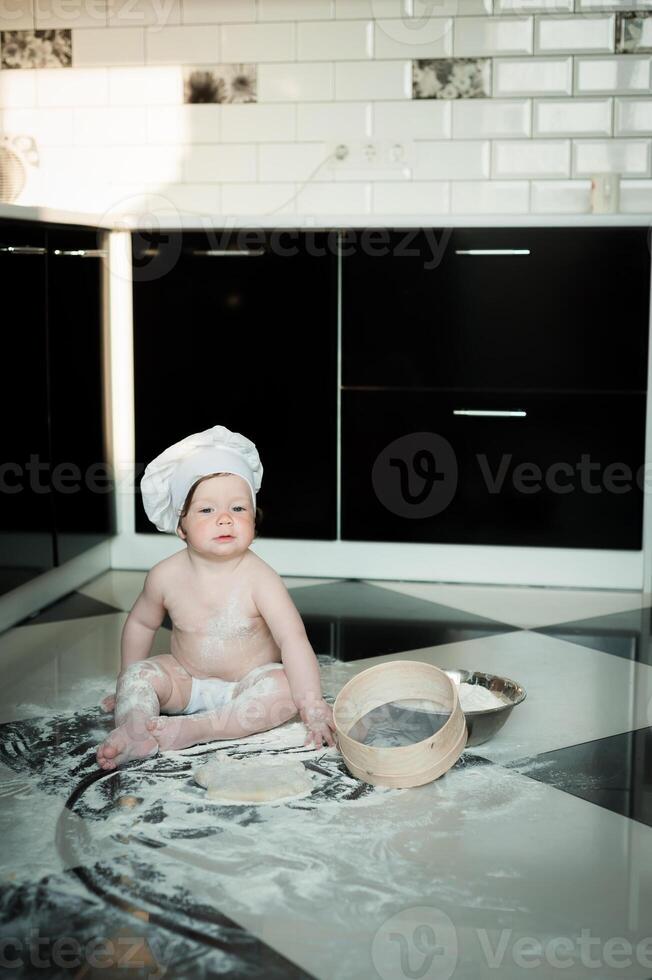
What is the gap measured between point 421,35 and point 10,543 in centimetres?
194

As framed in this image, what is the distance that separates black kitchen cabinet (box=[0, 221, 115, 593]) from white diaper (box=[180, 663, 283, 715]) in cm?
64

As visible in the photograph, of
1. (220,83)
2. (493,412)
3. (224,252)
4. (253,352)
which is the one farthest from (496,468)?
(220,83)

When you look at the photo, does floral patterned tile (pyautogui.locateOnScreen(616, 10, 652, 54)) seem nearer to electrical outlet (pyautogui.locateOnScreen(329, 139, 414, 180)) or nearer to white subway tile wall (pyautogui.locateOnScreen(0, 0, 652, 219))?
white subway tile wall (pyautogui.locateOnScreen(0, 0, 652, 219))

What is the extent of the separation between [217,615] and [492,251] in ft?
4.29

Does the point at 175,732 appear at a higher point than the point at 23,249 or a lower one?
lower

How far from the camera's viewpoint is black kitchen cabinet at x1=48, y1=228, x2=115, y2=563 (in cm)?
254

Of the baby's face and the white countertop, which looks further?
the white countertop

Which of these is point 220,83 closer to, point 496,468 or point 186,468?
point 496,468

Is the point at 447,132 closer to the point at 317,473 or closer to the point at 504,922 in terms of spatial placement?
the point at 317,473

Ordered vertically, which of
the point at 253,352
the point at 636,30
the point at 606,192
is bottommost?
the point at 253,352

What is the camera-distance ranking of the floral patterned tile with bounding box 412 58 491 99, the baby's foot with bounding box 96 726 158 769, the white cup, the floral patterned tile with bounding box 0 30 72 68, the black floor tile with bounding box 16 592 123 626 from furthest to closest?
the floral patterned tile with bounding box 0 30 72 68 → the floral patterned tile with bounding box 412 58 491 99 → the white cup → the black floor tile with bounding box 16 592 123 626 → the baby's foot with bounding box 96 726 158 769

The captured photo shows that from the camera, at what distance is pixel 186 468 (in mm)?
1860

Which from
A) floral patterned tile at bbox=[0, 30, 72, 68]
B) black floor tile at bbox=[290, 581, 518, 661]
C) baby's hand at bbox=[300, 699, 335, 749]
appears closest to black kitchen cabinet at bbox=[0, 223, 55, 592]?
black floor tile at bbox=[290, 581, 518, 661]

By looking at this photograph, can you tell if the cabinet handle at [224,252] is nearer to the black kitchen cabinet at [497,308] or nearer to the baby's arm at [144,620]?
the black kitchen cabinet at [497,308]
